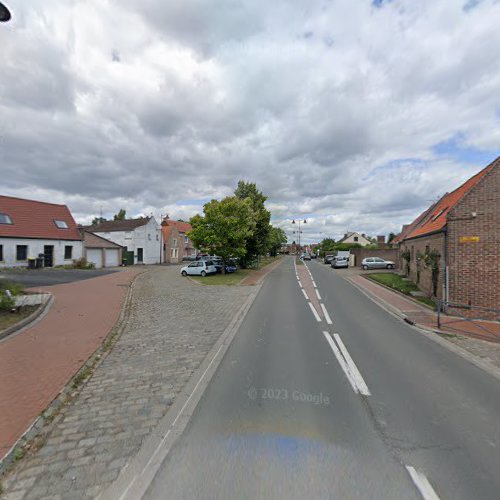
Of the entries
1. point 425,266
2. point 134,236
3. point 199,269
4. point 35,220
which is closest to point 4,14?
point 425,266

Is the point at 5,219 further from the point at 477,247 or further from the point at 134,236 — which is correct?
the point at 477,247

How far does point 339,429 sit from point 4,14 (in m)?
9.09

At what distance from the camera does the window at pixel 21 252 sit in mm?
25077

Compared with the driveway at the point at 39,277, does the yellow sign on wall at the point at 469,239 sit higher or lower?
higher

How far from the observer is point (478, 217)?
406 inches

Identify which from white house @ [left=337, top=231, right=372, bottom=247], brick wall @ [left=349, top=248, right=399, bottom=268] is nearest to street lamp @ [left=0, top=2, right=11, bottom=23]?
brick wall @ [left=349, top=248, right=399, bottom=268]

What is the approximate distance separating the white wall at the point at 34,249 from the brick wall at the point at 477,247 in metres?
32.1

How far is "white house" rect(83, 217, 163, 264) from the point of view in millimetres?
37750

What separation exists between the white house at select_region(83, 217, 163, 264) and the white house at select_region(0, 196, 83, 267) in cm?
695

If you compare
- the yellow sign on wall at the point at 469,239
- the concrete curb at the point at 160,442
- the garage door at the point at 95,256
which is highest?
the yellow sign on wall at the point at 469,239

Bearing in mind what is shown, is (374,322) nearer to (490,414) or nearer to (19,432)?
(490,414)

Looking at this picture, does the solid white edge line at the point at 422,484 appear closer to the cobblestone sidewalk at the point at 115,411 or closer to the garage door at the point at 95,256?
the cobblestone sidewalk at the point at 115,411

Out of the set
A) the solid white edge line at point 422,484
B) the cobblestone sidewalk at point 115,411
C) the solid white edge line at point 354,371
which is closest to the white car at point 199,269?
the cobblestone sidewalk at point 115,411

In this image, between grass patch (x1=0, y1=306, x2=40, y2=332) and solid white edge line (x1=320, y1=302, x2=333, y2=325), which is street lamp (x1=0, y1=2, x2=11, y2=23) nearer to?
grass patch (x1=0, y1=306, x2=40, y2=332)
